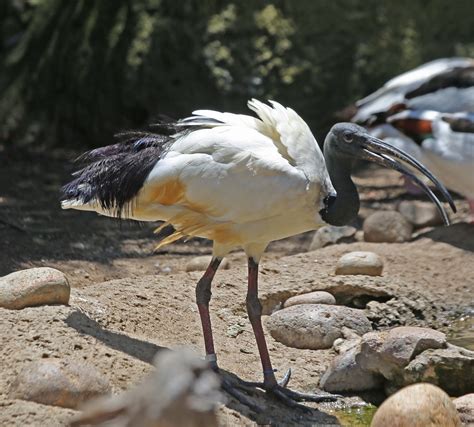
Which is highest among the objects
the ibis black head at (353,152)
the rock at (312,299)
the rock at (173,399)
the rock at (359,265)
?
the ibis black head at (353,152)

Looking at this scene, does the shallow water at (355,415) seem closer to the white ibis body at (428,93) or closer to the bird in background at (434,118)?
the bird in background at (434,118)

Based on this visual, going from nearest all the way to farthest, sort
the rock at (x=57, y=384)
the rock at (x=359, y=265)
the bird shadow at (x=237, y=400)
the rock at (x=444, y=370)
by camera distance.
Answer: the rock at (x=57, y=384) → the bird shadow at (x=237, y=400) → the rock at (x=444, y=370) → the rock at (x=359, y=265)

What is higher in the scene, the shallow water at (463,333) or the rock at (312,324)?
the rock at (312,324)

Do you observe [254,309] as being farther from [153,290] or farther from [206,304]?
[153,290]

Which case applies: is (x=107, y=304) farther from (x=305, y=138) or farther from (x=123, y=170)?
(x=305, y=138)

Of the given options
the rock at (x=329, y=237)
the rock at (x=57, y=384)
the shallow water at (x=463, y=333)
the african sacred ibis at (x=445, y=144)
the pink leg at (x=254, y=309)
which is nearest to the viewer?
the rock at (x=57, y=384)

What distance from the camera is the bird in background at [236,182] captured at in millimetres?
6199

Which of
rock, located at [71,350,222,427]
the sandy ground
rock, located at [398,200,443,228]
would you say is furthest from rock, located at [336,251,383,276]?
rock, located at [71,350,222,427]

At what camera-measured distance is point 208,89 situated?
12609 mm

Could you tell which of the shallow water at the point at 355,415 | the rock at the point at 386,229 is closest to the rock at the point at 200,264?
the rock at the point at 386,229

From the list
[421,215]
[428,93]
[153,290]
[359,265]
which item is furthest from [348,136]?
[428,93]

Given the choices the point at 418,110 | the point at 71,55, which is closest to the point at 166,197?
the point at 418,110

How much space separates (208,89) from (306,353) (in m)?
5.99

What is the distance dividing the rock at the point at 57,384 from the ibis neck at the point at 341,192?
171 cm
